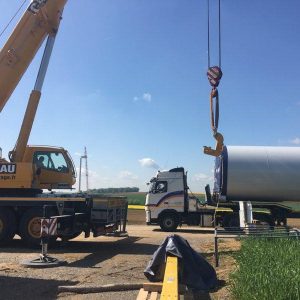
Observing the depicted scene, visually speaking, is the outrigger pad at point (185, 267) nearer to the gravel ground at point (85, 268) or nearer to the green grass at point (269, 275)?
the gravel ground at point (85, 268)

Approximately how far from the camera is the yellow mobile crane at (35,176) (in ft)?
49.3

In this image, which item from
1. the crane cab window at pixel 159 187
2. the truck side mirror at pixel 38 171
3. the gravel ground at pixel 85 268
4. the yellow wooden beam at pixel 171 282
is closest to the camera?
the yellow wooden beam at pixel 171 282

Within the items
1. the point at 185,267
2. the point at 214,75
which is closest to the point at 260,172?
the point at 214,75

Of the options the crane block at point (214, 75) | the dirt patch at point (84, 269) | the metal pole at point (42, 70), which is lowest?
the dirt patch at point (84, 269)

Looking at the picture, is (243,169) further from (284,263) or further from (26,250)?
(284,263)

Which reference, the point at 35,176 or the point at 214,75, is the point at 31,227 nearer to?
the point at 35,176

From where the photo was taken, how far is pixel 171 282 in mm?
6168

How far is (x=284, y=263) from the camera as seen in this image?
23.6ft

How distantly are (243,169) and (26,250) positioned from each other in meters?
9.21

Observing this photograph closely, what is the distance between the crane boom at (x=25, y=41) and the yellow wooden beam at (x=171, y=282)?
1005cm

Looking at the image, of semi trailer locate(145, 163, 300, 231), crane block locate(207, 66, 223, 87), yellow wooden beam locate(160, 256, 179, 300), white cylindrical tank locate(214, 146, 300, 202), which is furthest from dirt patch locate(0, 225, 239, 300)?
semi trailer locate(145, 163, 300, 231)

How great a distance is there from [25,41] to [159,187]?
10301 millimetres

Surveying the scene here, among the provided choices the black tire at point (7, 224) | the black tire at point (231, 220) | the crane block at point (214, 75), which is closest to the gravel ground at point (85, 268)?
the black tire at point (7, 224)

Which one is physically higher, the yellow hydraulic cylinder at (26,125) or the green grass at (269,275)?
the yellow hydraulic cylinder at (26,125)
